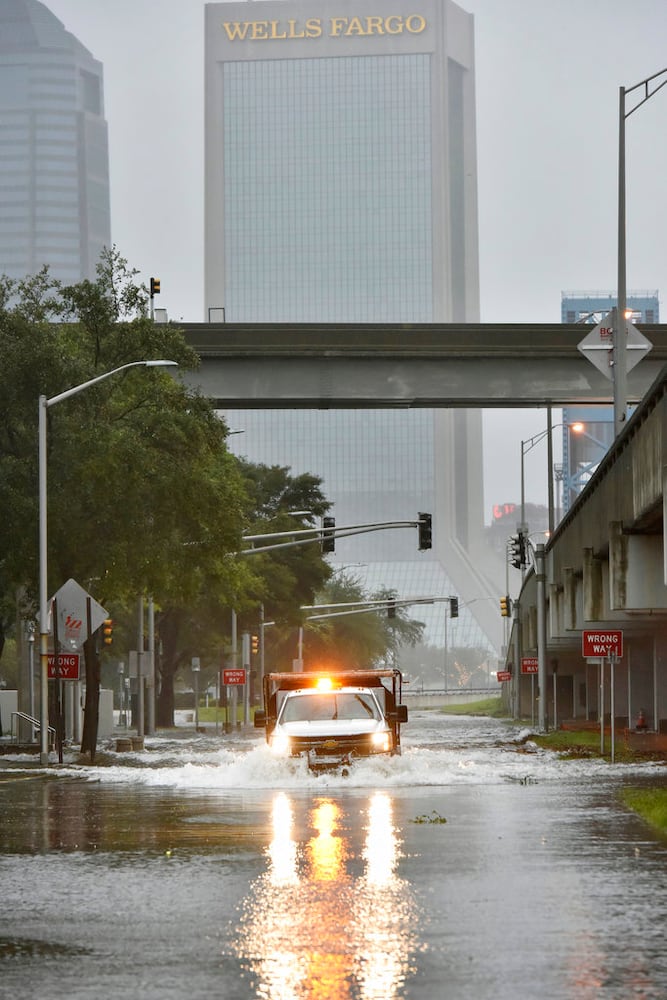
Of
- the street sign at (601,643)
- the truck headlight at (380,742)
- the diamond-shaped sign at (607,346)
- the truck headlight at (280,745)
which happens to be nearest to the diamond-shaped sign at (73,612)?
the truck headlight at (280,745)

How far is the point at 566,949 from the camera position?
10492 millimetres

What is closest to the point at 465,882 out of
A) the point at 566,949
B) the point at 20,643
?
the point at 566,949

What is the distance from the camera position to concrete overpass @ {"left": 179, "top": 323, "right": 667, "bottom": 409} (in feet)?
155

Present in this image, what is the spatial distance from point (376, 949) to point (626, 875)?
4031 mm

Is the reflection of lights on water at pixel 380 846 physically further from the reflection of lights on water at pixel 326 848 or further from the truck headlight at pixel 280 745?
the truck headlight at pixel 280 745

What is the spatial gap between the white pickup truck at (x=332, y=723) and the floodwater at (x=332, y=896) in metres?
2.88

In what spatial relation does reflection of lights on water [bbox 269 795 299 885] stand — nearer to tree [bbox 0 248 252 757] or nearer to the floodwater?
the floodwater

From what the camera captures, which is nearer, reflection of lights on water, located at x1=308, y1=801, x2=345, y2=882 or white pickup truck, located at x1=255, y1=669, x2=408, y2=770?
reflection of lights on water, located at x1=308, y1=801, x2=345, y2=882

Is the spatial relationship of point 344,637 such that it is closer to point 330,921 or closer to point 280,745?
point 280,745

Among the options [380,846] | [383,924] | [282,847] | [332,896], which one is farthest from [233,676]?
[383,924]

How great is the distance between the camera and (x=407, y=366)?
47656mm

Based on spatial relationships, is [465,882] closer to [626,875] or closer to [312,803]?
[626,875]

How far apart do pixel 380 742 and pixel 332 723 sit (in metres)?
0.93

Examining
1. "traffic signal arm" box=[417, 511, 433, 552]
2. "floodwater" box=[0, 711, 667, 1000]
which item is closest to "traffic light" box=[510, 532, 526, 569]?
"traffic signal arm" box=[417, 511, 433, 552]
